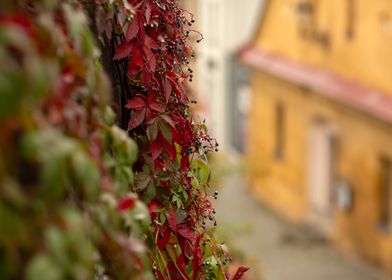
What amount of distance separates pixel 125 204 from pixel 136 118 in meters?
0.65

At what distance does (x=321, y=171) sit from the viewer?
76.8 ft

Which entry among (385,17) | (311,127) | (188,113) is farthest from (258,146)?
(188,113)

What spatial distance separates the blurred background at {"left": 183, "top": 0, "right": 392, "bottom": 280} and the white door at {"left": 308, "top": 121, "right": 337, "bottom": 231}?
1.0 inches

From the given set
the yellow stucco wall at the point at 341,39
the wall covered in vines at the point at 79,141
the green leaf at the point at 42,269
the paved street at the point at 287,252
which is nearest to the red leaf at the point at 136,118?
the wall covered in vines at the point at 79,141

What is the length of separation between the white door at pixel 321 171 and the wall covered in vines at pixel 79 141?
20064 mm

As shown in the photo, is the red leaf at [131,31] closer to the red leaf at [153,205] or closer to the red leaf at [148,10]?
the red leaf at [148,10]

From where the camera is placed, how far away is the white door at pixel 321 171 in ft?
75.0

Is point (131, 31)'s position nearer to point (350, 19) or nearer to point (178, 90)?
point (178, 90)

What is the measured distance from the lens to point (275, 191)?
25922mm

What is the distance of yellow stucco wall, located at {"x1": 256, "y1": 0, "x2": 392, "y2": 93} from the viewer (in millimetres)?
19828

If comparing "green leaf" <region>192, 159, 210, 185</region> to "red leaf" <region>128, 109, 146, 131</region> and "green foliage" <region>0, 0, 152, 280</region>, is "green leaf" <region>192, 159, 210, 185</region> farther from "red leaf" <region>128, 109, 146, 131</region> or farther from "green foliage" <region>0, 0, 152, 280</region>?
"green foliage" <region>0, 0, 152, 280</region>

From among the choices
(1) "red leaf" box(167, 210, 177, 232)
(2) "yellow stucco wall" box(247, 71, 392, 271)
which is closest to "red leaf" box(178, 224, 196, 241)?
(1) "red leaf" box(167, 210, 177, 232)

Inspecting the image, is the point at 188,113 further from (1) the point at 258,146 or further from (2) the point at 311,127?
(1) the point at 258,146

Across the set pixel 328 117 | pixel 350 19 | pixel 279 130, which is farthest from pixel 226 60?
pixel 350 19
